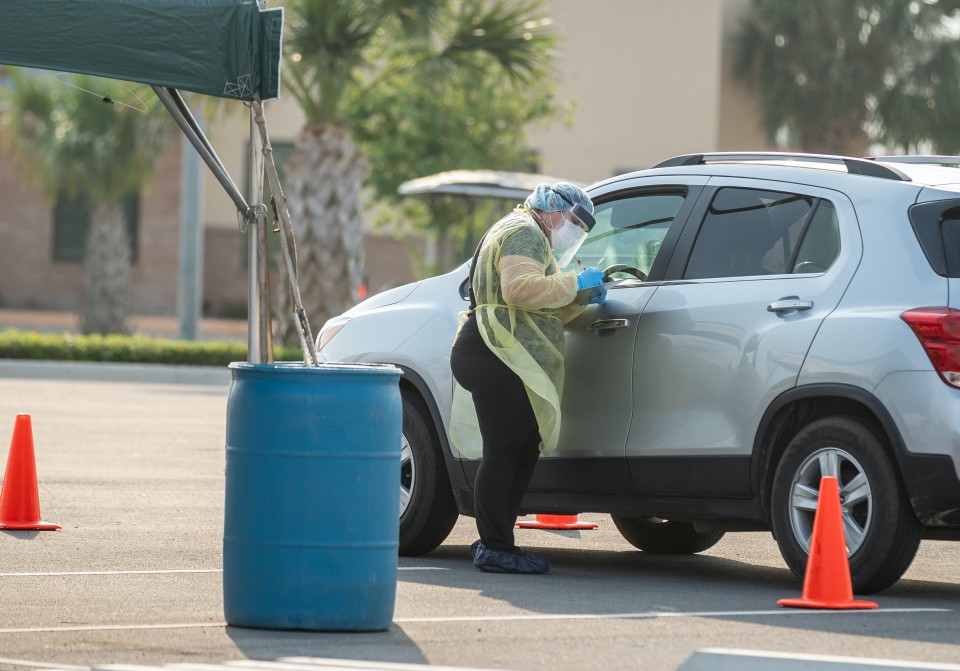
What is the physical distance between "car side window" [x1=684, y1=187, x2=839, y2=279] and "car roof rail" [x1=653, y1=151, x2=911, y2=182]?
0.76 feet

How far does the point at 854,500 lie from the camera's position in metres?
7.06

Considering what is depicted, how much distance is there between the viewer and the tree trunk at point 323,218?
912 inches

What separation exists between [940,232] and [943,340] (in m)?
0.56

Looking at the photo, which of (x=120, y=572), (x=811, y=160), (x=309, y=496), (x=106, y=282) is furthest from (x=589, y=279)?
(x=106, y=282)

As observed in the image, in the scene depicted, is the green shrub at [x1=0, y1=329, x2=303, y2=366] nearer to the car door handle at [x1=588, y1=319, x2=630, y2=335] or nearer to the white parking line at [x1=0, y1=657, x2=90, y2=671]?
the car door handle at [x1=588, y1=319, x2=630, y2=335]

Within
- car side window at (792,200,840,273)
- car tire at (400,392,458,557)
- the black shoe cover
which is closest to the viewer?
car side window at (792,200,840,273)

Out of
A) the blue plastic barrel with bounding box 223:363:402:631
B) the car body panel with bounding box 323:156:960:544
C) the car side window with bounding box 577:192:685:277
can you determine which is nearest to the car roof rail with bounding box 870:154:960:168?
the car body panel with bounding box 323:156:960:544

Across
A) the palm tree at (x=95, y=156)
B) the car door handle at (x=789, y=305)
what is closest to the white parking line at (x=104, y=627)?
the car door handle at (x=789, y=305)

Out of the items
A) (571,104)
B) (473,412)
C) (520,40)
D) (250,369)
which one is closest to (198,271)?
(520,40)

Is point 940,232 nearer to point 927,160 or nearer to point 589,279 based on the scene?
point 927,160

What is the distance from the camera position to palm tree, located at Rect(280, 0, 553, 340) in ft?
70.9

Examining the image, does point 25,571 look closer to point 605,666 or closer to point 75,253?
point 605,666

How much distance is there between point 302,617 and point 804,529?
88.0 inches

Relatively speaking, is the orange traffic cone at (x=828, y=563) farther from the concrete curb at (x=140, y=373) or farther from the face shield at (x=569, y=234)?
the concrete curb at (x=140, y=373)
